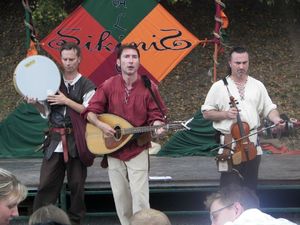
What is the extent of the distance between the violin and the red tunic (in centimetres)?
62

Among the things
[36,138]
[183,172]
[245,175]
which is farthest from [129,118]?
[36,138]

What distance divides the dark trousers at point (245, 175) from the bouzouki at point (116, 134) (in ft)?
1.97

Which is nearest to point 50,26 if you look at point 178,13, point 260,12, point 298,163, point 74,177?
point 178,13

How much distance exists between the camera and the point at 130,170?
5312 millimetres

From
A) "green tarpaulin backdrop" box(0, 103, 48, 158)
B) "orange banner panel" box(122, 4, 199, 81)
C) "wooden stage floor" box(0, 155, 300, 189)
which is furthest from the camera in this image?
"green tarpaulin backdrop" box(0, 103, 48, 158)

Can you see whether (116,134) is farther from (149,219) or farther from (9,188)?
(9,188)

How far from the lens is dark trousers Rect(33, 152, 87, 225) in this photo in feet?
18.2

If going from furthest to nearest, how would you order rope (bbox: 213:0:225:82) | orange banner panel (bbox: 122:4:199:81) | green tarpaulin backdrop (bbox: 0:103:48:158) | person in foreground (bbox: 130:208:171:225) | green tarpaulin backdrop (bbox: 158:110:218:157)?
green tarpaulin backdrop (bbox: 0:103:48:158), green tarpaulin backdrop (bbox: 158:110:218:157), orange banner panel (bbox: 122:4:199:81), rope (bbox: 213:0:225:82), person in foreground (bbox: 130:208:171:225)

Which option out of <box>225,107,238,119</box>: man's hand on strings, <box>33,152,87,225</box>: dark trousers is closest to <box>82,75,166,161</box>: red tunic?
<box>33,152,87,225</box>: dark trousers

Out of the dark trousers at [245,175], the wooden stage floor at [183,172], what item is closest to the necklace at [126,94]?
the dark trousers at [245,175]

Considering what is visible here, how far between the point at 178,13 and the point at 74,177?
9.03m

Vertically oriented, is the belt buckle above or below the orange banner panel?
below

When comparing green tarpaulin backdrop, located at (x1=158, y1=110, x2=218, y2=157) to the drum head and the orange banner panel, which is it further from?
the drum head

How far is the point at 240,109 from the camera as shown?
536 cm
